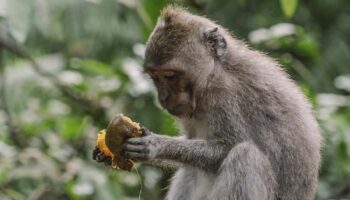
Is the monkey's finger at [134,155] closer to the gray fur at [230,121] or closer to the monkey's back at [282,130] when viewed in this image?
the gray fur at [230,121]

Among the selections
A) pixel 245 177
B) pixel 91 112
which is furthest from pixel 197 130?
pixel 91 112

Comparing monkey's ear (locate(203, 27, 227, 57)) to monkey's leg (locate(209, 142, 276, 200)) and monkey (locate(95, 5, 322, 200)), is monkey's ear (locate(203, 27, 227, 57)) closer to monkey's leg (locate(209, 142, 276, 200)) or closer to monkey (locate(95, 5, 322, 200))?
monkey (locate(95, 5, 322, 200))

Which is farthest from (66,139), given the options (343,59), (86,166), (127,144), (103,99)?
(343,59)

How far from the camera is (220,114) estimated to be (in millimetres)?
6527

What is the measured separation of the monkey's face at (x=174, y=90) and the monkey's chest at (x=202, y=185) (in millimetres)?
526

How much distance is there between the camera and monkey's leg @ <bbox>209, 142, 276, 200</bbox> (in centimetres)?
617

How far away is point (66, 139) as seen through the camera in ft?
28.0

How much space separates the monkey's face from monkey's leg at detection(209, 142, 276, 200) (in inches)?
19.1

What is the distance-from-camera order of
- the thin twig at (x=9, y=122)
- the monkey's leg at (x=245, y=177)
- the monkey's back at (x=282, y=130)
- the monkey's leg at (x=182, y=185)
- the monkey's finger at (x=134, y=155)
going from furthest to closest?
the thin twig at (x=9, y=122) < the monkey's leg at (x=182, y=185) < the monkey's back at (x=282, y=130) < the monkey's finger at (x=134, y=155) < the monkey's leg at (x=245, y=177)

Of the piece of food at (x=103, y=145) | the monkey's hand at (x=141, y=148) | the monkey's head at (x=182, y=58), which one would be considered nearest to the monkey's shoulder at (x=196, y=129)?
the monkey's head at (x=182, y=58)

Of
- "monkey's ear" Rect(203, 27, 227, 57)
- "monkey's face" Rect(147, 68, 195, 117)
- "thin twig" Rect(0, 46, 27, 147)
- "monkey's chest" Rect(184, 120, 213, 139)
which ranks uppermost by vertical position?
"monkey's ear" Rect(203, 27, 227, 57)

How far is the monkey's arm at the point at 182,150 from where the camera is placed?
6.36 meters

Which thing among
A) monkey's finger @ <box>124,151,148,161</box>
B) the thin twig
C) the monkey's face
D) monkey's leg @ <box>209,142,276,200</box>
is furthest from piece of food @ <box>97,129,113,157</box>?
the thin twig

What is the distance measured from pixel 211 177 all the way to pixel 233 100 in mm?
593
